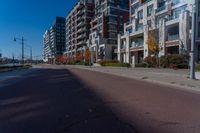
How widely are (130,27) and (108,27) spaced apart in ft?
79.1

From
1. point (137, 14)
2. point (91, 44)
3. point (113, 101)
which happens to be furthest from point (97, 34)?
point (113, 101)

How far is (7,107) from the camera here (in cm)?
870

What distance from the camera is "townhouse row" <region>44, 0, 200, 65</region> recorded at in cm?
4369

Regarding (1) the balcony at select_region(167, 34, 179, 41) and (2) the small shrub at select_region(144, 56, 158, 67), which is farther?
(1) the balcony at select_region(167, 34, 179, 41)

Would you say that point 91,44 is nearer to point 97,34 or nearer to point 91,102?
point 97,34

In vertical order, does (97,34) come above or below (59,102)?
above

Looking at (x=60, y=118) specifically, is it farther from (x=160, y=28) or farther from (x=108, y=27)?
(x=108, y=27)

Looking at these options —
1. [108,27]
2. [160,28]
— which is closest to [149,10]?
[160,28]

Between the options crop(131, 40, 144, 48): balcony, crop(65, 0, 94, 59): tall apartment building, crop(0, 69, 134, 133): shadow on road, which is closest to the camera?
crop(0, 69, 134, 133): shadow on road

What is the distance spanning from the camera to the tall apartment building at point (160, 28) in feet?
137

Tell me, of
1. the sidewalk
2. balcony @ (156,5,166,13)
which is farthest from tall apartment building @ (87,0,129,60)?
the sidewalk

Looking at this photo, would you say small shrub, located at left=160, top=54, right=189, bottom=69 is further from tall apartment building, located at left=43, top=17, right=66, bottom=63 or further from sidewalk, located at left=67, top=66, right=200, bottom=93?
tall apartment building, located at left=43, top=17, right=66, bottom=63

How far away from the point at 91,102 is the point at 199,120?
13.6ft

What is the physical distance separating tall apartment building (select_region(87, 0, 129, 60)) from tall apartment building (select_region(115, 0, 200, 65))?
15.5 metres
